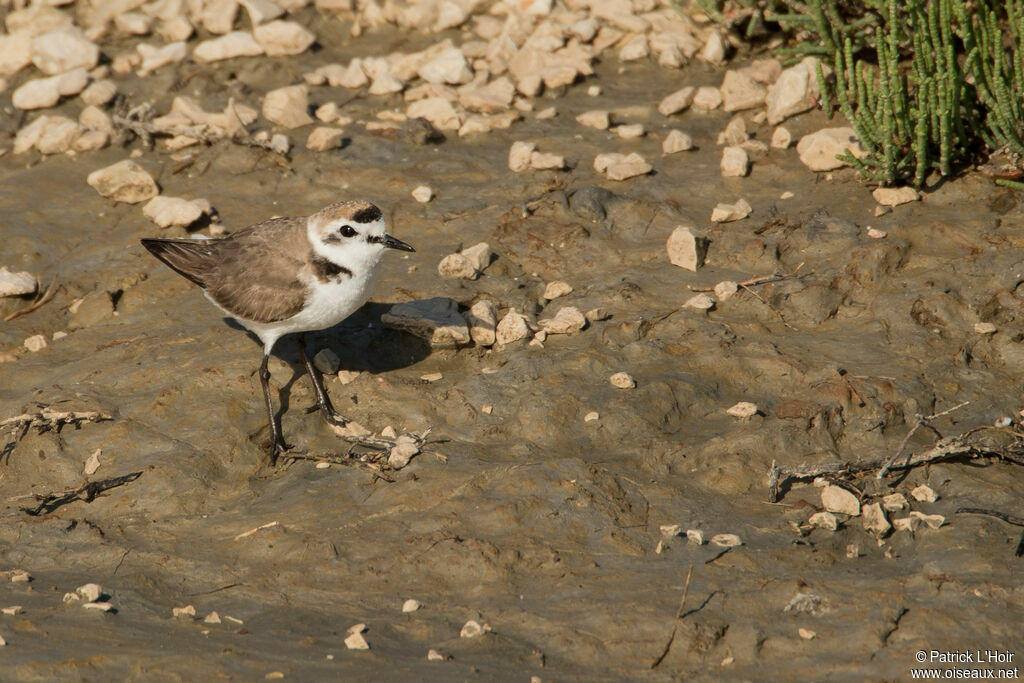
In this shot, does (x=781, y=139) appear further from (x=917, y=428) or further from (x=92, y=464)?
(x=92, y=464)

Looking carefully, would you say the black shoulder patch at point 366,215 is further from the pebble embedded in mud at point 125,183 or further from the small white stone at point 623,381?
the pebble embedded in mud at point 125,183

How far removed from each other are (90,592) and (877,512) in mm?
4235

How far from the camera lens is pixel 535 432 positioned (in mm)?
6199

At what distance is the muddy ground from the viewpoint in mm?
4750

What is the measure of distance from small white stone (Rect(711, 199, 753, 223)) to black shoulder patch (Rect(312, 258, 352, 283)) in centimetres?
302

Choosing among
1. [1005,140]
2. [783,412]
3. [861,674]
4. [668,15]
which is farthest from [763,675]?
[668,15]

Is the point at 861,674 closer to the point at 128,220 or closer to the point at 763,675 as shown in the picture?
the point at 763,675

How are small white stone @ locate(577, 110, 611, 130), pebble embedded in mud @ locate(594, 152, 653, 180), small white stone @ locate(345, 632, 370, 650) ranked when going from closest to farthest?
small white stone @ locate(345, 632, 370, 650)
pebble embedded in mud @ locate(594, 152, 653, 180)
small white stone @ locate(577, 110, 611, 130)

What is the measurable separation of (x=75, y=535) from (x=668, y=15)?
743 centimetres

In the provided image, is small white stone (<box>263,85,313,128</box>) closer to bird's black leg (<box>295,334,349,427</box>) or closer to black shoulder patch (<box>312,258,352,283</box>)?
black shoulder patch (<box>312,258,352,283</box>)

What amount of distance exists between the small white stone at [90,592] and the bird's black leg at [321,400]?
73.4 inches

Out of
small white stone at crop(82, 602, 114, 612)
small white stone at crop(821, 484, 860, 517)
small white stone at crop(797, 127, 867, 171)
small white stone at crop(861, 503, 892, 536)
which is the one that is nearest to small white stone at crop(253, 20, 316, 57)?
small white stone at crop(797, 127, 867, 171)

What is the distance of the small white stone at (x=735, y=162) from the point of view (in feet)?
26.9

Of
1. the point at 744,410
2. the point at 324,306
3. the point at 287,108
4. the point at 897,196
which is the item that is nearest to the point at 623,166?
the point at 897,196
